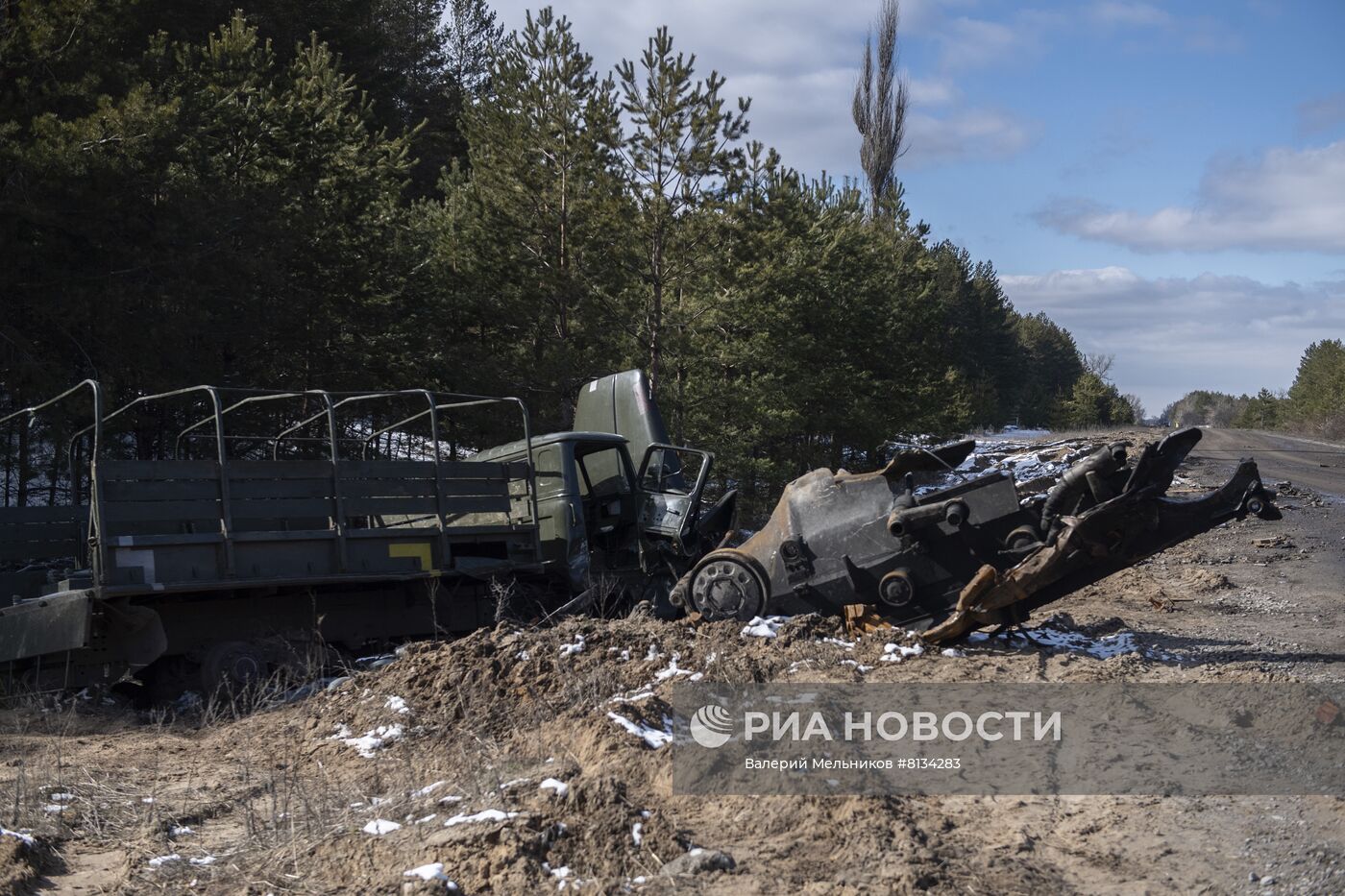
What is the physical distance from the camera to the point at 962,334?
167 feet

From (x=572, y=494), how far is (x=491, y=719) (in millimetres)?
4314

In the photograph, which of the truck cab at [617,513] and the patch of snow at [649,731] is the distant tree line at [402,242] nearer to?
the truck cab at [617,513]

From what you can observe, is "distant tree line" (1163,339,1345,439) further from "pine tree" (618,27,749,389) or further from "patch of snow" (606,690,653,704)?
"patch of snow" (606,690,653,704)

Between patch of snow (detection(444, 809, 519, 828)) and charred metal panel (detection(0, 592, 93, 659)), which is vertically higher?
charred metal panel (detection(0, 592, 93, 659))

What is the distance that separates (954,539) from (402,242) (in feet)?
43.3

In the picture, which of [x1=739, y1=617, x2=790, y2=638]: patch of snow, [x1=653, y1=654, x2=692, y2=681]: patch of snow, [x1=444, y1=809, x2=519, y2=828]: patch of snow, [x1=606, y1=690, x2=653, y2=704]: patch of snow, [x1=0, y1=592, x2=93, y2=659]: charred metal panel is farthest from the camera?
[x1=0, y1=592, x2=93, y2=659]: charred metal panel

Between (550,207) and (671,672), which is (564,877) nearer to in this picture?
(671,672)

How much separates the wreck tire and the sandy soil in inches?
22.1

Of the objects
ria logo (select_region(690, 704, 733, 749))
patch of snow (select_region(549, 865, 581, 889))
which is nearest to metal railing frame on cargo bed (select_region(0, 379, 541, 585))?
ria logo (select_region(690, 704, 733, 749))

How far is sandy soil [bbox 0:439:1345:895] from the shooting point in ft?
13.9

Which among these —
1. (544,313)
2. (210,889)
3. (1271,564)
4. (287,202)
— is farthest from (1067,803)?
(544,313)

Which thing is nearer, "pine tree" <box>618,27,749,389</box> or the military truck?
the military truck

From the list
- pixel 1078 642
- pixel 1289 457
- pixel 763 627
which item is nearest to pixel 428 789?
pixel 763 627

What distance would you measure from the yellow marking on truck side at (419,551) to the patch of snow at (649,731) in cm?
407
